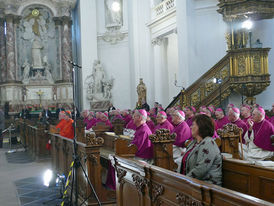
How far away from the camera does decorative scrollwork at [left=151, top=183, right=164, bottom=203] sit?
10.8 feet

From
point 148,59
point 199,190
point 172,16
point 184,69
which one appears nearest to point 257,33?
point 184,69

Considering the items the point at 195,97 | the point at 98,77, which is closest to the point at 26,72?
the point at 98,77

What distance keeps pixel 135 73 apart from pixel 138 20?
Answer: 10.8 ft

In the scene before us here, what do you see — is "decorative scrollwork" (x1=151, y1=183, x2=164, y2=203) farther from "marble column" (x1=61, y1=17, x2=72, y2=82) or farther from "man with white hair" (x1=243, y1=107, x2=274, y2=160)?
"marble column" (x1=61, y1=17, x2=72, y2=82)

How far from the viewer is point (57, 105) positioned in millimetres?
24812

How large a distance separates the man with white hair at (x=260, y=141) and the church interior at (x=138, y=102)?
0.08 ft

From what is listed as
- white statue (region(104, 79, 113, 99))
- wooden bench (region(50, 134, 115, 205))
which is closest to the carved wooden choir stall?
wooden bench (region(50, 134, 115, 205))

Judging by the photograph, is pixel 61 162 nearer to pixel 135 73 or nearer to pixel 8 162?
pixel 8 162

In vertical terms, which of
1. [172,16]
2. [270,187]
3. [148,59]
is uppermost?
[172,16]

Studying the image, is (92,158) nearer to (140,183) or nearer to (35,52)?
(140,183)

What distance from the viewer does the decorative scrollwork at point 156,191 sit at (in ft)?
10.8

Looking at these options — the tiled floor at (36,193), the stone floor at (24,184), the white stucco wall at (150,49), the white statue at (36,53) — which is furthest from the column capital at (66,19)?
the tiled floor at (36,193)

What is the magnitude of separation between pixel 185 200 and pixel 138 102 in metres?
18.4

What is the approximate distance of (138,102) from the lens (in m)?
21.2
